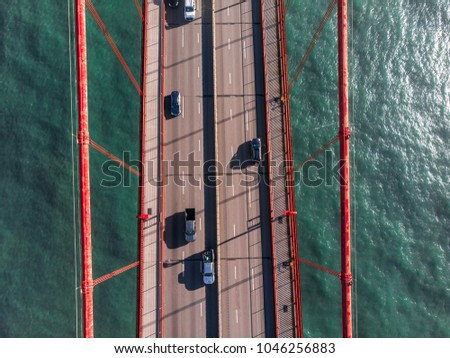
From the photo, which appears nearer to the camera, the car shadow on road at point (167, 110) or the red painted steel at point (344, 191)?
the red painted steel at point (344, 191)

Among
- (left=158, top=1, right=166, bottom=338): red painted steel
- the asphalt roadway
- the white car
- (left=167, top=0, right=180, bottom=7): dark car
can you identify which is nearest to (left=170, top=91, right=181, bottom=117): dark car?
the asphalt roadway

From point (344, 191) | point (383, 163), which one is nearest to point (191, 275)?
point (344, 191)

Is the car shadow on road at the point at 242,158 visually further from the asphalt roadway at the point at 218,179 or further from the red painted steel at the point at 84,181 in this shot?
the red painted steel at the point at 84,181

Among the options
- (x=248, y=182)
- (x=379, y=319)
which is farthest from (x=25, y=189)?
(x=379, y=319)

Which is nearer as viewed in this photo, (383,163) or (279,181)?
(279,181)

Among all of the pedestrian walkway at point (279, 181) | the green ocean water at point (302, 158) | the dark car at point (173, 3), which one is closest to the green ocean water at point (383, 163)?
the green ocean water at point (302, 158)

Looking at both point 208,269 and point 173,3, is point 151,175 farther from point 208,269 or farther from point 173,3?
point 173,3
